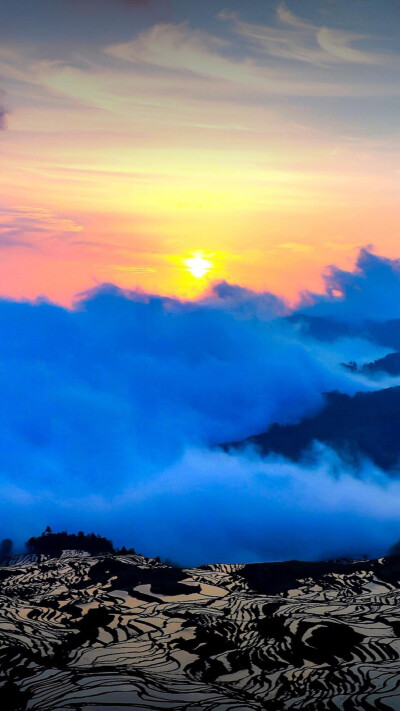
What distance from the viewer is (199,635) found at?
2430 cm

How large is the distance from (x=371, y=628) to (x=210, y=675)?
7.23 m

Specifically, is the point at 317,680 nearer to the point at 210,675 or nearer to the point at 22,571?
the point at 210,675

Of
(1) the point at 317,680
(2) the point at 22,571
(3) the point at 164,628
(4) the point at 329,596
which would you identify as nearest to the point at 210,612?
(3) the point at 164,628

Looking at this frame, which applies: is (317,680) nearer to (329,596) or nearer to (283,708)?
(283,708)

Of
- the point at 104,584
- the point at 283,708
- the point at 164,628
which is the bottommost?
the point at 283,708

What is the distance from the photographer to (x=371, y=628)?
24781 millimetres

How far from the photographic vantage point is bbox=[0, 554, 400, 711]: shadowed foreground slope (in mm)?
19156

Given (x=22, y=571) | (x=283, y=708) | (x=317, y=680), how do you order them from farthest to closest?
(x=22, y=571) < (x=317, y=680) < (x=283, y=708)

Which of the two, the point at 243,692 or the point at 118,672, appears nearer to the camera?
the point at 243,692

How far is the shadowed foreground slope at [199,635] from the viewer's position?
1916 centimetres

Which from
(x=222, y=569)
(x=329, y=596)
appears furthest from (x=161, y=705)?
(x=222, y=569)

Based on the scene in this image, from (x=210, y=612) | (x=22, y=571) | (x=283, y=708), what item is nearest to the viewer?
(x=283, y=708)

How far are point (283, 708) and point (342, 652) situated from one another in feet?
15.6

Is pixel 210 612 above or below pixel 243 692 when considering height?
above
